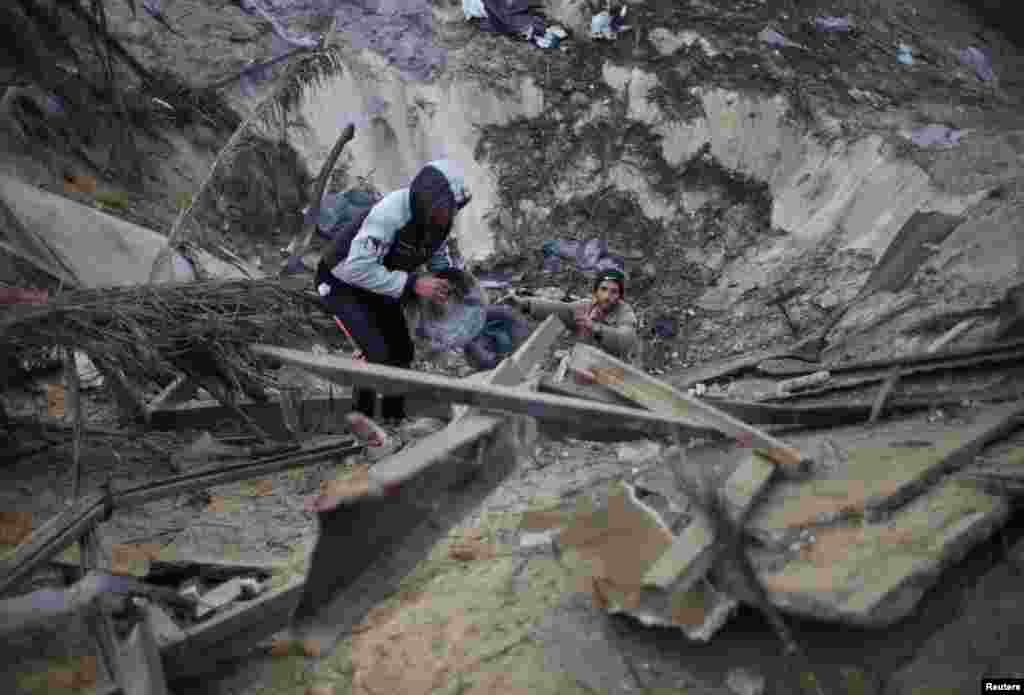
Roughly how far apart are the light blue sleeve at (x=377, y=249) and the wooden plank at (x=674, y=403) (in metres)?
1.52

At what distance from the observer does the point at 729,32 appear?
8648 millimetres

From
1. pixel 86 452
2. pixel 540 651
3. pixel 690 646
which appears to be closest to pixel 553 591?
pixel 540 651

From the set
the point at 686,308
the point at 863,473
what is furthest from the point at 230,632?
the point at 686,308

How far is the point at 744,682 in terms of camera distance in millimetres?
2414

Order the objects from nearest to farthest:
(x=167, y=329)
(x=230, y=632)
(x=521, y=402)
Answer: (x=521, y=402)
(x=230, y=632)
(x=167, y=329)

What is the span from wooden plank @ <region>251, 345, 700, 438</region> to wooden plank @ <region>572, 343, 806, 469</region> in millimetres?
73

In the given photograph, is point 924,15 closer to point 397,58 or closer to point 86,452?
point 397,58

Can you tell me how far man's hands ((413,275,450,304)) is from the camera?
14.0ft

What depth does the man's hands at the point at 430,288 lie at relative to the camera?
4254 mm

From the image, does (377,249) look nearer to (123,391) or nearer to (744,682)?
(123,391)

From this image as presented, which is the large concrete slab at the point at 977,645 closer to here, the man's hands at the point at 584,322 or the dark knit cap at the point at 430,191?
the man's hands at the point at 584,322

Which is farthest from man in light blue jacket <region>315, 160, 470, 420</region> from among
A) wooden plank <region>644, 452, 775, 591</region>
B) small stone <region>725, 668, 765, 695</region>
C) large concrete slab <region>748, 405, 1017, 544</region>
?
small stone <region>725, 668, 765, 695</region>

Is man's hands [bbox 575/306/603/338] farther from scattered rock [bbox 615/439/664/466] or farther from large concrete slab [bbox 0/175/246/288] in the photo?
large concrete slab [bbox 0/175/246/288]

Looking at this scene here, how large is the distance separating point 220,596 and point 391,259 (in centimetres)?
194
